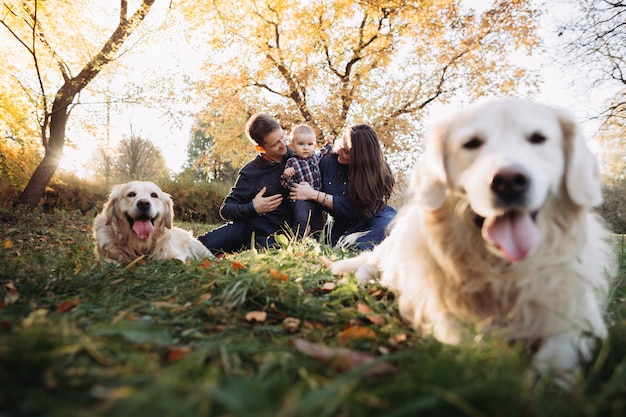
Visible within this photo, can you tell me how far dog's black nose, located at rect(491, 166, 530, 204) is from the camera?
4.96 ft

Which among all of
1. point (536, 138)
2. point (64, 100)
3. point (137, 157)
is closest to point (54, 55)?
point (64, 100)

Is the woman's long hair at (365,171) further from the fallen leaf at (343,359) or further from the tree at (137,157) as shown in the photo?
the tree at (137,157)

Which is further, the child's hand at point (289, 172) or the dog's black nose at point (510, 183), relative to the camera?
the child's hand at point (289, 172)

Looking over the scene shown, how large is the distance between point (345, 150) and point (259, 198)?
1301mm

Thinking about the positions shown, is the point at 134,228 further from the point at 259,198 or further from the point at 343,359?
the point at 343,359

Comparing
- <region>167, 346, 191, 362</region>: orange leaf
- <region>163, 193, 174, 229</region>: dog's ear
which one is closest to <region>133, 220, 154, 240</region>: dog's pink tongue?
<region>163, 193, 174, 229</region>: dog's ear

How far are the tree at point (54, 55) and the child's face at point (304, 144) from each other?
6.20m

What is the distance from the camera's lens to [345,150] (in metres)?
5.30

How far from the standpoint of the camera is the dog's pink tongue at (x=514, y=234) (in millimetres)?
1608

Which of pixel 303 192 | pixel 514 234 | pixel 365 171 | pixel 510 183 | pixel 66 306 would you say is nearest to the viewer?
pixel 510 183

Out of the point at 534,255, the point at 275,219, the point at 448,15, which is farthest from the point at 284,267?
the point at 448,15

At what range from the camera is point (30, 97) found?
945 centimetres

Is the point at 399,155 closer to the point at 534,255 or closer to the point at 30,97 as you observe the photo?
the point at 30,97

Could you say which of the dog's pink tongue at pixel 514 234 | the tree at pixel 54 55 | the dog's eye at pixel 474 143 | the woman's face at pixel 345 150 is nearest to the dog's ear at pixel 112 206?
the woman's face at pixel 345 150
